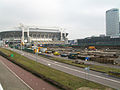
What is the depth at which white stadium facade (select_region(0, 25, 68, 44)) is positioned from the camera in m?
144

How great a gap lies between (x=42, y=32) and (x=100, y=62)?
130430mm

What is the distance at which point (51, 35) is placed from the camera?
165 meters

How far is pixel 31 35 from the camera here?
153 meters

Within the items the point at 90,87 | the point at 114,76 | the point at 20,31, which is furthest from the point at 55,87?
the point at 20,31

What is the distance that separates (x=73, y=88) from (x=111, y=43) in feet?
251

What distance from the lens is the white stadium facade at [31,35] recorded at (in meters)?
144

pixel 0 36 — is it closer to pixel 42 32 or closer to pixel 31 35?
pixel 31 35

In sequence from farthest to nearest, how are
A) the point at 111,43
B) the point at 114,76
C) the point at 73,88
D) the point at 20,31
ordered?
1. the point at 20,31
2. the point at 111,43
3. the point at 114,76
4. the point at 73,88

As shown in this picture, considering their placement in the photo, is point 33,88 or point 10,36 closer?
point 33,88

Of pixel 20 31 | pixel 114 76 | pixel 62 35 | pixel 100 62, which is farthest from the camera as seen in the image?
pixel 62 35

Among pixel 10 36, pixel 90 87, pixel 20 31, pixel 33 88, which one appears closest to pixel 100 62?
pixel 90 87

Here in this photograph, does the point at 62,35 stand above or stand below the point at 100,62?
above

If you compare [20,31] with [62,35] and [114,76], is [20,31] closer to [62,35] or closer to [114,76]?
[62,35]

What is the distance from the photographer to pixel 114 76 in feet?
59.9
